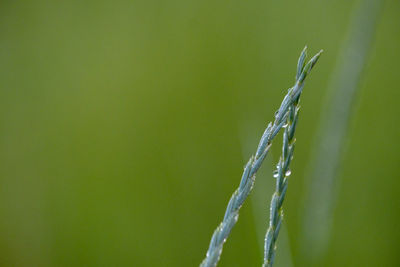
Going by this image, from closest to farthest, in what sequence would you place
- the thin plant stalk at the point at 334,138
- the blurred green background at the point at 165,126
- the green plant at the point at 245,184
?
the green plant at the point at 245,184 → the thin plant stalk at the point at 334,138 → the blurred green background at the point at 165,126

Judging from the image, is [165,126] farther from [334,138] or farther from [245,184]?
[245,184]

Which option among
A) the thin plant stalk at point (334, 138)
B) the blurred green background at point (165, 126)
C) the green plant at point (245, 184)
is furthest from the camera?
the blurred green background at point (165, 126)

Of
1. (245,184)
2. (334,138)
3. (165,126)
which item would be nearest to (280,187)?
(245,184)

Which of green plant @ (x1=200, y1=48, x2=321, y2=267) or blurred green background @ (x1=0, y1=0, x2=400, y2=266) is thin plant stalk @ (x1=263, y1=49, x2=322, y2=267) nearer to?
green plant @ (x1=200, y1=48, x2=321, y2=267)

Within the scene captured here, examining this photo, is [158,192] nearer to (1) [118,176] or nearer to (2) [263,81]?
(1) [118,176]

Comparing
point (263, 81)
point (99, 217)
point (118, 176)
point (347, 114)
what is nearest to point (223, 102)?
point (263, 81)

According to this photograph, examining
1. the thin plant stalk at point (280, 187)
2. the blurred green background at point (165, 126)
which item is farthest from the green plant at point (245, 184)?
the blurred green background at point (165, 126)

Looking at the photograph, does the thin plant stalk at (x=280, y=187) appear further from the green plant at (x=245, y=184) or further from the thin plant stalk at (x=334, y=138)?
the thin plant stalk at (x=334, y=138)
